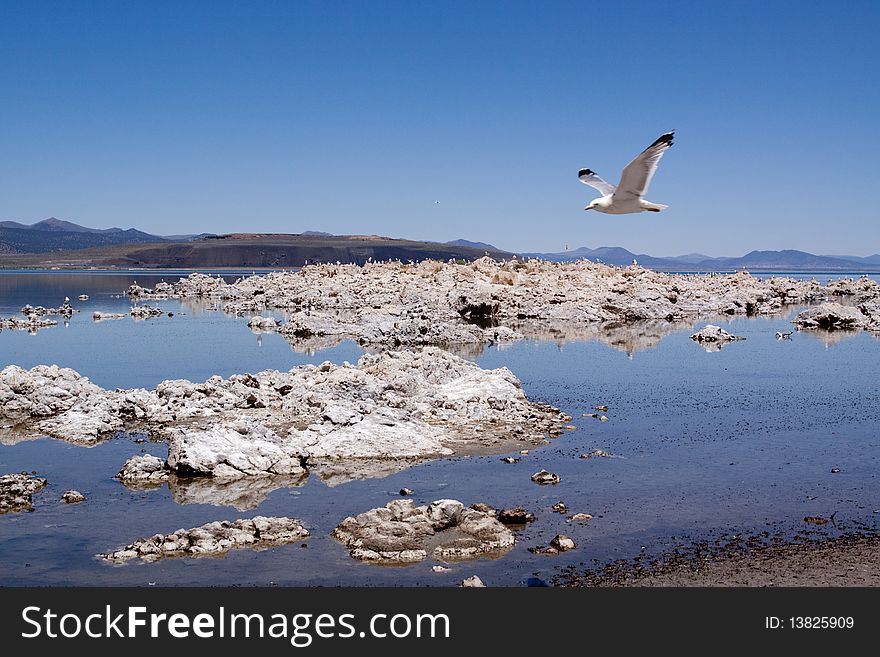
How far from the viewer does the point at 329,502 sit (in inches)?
379

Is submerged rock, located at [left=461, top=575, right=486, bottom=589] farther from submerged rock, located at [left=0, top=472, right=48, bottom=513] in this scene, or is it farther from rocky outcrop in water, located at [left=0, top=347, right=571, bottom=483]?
submerged rock, located at [left=0, top=472, right=48, bottom=513]

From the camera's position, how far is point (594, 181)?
1033 centimetres

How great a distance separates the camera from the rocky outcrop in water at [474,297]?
28484mm

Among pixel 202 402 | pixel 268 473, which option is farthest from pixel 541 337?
pixel 268 473

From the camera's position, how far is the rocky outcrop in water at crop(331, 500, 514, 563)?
26.0ft

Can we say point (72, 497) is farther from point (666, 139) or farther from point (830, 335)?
point (830, 335)

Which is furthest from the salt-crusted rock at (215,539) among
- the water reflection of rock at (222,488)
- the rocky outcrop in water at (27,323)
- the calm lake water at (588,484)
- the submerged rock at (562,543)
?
the rocky outcrop in water at (27,323)

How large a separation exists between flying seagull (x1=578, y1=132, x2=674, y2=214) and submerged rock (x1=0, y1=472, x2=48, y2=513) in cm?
705

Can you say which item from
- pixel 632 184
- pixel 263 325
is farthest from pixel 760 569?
pixel 263 325

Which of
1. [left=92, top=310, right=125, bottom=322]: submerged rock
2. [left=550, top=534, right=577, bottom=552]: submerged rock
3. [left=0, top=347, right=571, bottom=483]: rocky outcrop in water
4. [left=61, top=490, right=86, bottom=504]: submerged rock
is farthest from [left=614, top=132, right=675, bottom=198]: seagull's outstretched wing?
[left=92, top=310, right=125, bottom=322]: submerged rock

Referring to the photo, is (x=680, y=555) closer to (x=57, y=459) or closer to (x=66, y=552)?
(x=66, y=552)

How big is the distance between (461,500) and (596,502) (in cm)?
150

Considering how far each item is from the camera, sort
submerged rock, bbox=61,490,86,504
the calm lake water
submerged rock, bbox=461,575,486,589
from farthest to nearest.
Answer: submerged rock, bbox=61,490,86,504
the calm lake water
submerged rock, bbox=461,575,486,589

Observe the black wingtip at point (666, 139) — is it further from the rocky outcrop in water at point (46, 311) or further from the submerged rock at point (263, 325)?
the rocky outcrop in water at point (46, 311)
